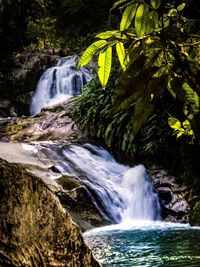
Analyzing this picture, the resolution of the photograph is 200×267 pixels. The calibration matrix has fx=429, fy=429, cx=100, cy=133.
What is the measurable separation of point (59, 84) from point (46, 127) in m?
5.06

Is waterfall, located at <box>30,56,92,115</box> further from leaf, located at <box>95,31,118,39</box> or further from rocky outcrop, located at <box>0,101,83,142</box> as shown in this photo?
leaf, located at <box>95,31,118,39</box>

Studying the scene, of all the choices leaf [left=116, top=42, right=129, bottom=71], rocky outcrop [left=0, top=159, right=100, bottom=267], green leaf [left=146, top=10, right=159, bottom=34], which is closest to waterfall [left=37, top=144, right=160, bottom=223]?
rocky outcrop [left=0, top=159, right=100, bottom=267]

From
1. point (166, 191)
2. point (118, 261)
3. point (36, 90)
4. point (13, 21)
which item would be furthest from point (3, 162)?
point (13, 21)

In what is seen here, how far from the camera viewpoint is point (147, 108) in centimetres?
85

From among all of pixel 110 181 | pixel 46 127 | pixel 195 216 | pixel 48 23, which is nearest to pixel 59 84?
pixel 46 127

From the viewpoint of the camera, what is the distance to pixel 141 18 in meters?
0.94

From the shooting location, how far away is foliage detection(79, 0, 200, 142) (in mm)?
866

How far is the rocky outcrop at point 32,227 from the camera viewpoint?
102 inches

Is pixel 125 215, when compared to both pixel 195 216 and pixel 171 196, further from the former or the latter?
pixel 195 216

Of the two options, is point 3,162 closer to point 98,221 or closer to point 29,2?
point 98,221

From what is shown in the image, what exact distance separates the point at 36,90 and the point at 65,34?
6.23 meters

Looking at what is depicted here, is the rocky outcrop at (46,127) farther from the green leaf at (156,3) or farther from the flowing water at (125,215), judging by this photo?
the green leaf at (156,3)

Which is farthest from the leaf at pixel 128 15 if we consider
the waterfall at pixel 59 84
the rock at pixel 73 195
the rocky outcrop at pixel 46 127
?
the waterfall at pixel 59 84

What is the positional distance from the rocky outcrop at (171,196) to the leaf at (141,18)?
7.48 meters
